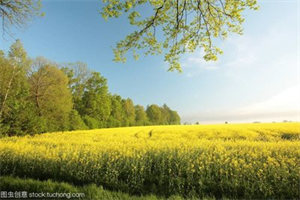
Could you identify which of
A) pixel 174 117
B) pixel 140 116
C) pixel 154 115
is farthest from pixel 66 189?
pixel 174 117

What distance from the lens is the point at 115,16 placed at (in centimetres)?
509

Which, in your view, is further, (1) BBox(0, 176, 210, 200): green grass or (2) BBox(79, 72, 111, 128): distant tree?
(2) BBox(79, 72, 111, 128): distant tree

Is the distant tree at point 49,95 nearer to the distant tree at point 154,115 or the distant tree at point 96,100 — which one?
the distant tree at point 96,100

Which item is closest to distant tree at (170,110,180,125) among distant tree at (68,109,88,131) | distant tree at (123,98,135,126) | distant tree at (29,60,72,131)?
distant tree at (123,98,135,126)

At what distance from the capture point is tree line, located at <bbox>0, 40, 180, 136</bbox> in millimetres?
15695

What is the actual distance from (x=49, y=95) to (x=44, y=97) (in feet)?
2.34

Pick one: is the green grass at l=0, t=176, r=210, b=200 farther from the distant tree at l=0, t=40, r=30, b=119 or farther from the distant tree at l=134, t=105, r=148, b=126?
the distant tree at l=134, t=105, r=148, b=126

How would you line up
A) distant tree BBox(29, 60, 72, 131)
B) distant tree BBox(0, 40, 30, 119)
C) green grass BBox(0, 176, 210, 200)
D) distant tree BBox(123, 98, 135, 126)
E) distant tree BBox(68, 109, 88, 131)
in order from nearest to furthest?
green grass BBox(0, 176, 210, 200) < distant tree BBox(0, 40, 30, 119) < distant tree BBox(29, 60, 72, 131) < distant tree BBox(68, 109, 88, 131) < distant tree BBox(123, 98, 135, 126)

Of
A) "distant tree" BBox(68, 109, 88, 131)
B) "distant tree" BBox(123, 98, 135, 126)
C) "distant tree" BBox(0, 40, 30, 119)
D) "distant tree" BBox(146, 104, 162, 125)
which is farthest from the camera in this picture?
"distant tree" BBox(146, 104, 162, 125)

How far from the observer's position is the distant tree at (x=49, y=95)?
68.6 ft

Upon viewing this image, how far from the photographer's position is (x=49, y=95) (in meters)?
21.2

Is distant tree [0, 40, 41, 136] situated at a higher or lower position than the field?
higher

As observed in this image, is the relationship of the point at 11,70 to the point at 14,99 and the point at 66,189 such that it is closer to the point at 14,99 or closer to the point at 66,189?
the point at 14,99

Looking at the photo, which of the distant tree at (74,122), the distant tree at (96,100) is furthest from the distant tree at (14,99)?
the distant tree at (96,100)
